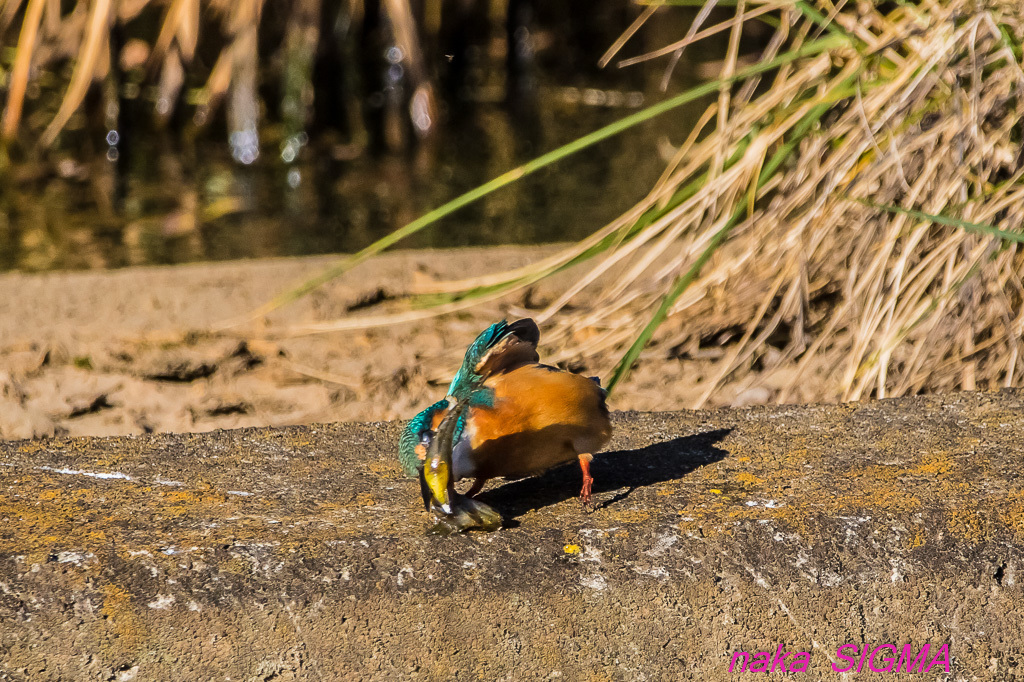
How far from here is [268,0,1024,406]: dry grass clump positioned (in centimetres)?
199

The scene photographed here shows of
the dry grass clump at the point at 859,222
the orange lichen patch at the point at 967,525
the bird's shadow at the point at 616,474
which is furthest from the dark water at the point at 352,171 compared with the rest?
the orange lichen patch at the point at 967,525

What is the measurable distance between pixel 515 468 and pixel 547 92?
5.02m

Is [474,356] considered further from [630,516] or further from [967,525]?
[967,525]

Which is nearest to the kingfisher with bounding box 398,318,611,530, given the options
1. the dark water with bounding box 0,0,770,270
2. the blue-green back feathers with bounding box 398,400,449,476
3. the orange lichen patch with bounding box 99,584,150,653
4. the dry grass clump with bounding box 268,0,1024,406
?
the blue-green back feathers with bounding box 398,400,449,476

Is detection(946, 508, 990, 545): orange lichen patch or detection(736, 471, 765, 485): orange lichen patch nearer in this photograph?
detection(946, 508, 990, 545): orange lichen patch

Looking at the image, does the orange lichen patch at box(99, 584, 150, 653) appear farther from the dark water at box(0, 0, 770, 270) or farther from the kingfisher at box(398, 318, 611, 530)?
the dark water at box(0, 0, 770, 270)

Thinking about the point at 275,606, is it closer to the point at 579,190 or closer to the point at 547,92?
the point at 579,190

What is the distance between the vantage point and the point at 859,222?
225cm

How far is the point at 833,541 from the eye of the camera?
4.10ft

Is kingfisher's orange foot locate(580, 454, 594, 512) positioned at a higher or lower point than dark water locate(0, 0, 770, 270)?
lower

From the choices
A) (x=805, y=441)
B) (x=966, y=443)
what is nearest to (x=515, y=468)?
(x=805, y=441)

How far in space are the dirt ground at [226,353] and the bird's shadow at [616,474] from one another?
0.82 m

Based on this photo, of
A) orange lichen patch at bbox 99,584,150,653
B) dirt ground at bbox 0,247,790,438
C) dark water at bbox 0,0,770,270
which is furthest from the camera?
dark water at bbox 0,0,770,270

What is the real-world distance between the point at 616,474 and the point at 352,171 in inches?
138
